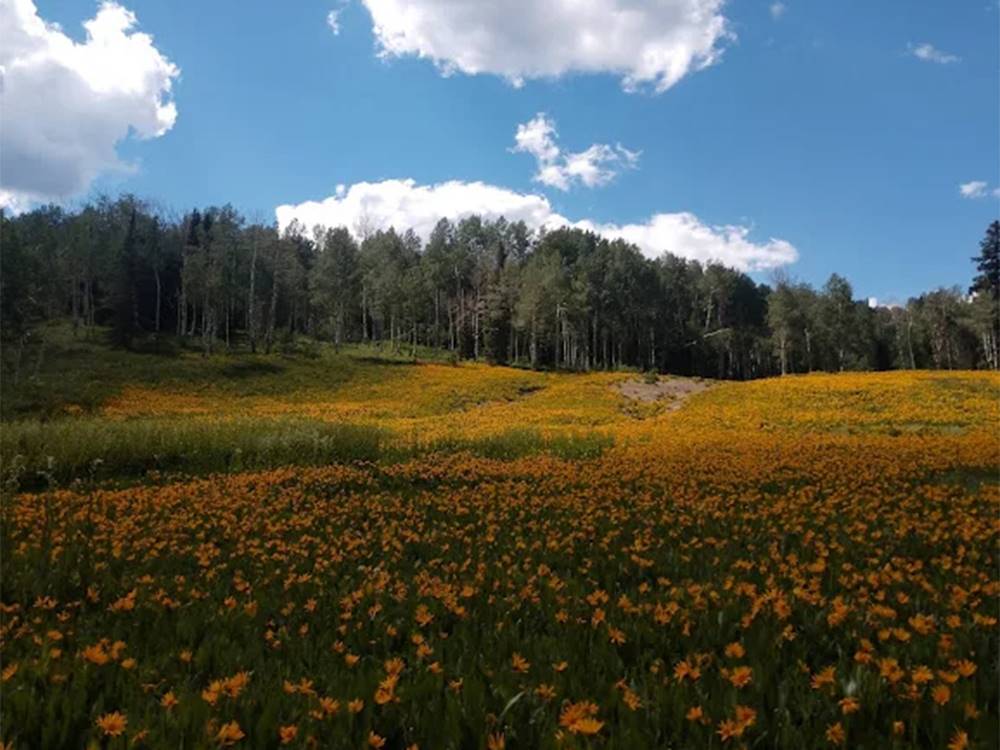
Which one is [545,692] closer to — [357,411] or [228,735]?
[228,735]

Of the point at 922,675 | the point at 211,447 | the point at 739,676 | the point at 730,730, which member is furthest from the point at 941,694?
the point at 211,447

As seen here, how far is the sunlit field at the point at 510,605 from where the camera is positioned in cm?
318

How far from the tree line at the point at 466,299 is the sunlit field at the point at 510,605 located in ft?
175

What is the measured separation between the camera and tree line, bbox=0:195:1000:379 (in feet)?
231

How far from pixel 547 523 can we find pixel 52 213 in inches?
4571

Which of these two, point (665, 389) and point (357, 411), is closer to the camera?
point (357, 411)

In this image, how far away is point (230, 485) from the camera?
1123cm

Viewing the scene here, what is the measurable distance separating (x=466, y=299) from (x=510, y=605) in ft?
253

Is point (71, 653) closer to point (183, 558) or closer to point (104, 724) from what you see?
point (104, 724)

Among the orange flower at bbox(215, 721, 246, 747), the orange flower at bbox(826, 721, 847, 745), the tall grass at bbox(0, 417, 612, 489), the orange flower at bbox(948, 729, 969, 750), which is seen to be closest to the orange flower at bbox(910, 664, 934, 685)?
the orange flower at bbox(948, 729, 969, 750)

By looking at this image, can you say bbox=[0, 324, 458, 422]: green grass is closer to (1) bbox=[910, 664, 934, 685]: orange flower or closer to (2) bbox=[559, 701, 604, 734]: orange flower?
(2) bbox=[559, 701, 604, 734]: orange flower

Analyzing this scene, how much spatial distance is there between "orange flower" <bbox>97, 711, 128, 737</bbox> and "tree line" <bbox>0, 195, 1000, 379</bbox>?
58831mm

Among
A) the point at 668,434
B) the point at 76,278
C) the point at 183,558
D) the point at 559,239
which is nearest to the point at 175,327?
the point at 76,278

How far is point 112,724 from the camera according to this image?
3045 millimetres
